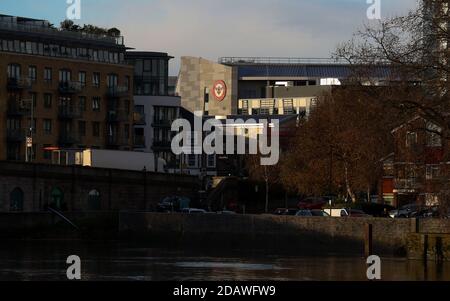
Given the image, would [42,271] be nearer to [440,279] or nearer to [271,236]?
[440,279]

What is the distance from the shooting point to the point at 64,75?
545 ft

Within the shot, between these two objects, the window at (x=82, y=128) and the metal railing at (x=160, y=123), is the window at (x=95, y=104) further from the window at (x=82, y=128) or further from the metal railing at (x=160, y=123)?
the metal railing at (x=160, y=123)

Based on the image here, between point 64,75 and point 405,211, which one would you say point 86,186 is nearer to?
point 64,75

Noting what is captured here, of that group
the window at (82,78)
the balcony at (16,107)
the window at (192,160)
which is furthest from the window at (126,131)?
the balcony at (16,107)

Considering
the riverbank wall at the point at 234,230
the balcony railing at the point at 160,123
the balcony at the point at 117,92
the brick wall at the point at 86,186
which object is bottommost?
the riverbank wall at the point at 234,230

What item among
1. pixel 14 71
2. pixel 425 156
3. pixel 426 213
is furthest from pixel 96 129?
pixel 425 156

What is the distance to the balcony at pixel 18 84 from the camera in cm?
15912

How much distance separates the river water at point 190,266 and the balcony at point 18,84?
51.5 m

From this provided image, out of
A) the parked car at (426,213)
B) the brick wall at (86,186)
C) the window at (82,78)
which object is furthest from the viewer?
the window at (82,78)

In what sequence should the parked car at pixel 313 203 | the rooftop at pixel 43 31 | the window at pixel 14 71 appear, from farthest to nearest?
1. the rooftop at pixel 43 31
2. the window at pixel 14 71
3. the parked car at pixel 313 203

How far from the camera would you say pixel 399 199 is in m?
140

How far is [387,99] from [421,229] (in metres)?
19.4

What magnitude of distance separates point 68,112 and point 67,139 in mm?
3155
